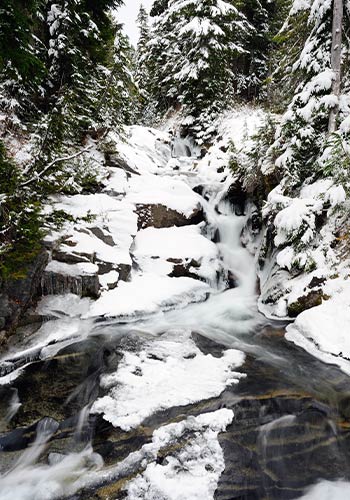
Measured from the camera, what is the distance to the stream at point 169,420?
125 inches

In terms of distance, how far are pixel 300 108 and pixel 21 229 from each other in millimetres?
7389

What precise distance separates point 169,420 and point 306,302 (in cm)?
431

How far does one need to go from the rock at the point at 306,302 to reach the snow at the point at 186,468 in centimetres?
381

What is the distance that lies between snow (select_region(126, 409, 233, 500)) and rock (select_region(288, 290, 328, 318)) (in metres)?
3.81

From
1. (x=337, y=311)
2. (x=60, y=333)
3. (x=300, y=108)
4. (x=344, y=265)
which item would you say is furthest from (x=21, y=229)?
(x=300, y=108)

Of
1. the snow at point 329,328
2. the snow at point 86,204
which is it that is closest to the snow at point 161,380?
the snow at point 329,328

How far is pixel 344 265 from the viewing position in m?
6.73

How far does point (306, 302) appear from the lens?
696cm

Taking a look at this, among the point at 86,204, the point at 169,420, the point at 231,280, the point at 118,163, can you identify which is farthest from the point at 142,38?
the point at 169,420

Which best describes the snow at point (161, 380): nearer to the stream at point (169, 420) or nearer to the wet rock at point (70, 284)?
the stream at point (169, 420)

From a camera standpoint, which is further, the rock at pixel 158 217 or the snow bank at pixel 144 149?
the snow bank at pixel 144 149

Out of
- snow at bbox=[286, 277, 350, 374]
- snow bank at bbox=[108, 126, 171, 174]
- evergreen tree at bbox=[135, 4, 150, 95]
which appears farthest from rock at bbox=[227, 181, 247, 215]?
evergreen tree at bbox=[135, 4, 150, 95]

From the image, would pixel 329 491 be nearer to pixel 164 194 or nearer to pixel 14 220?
pixel 14 220

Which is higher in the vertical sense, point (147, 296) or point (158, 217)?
point (158, 217)
